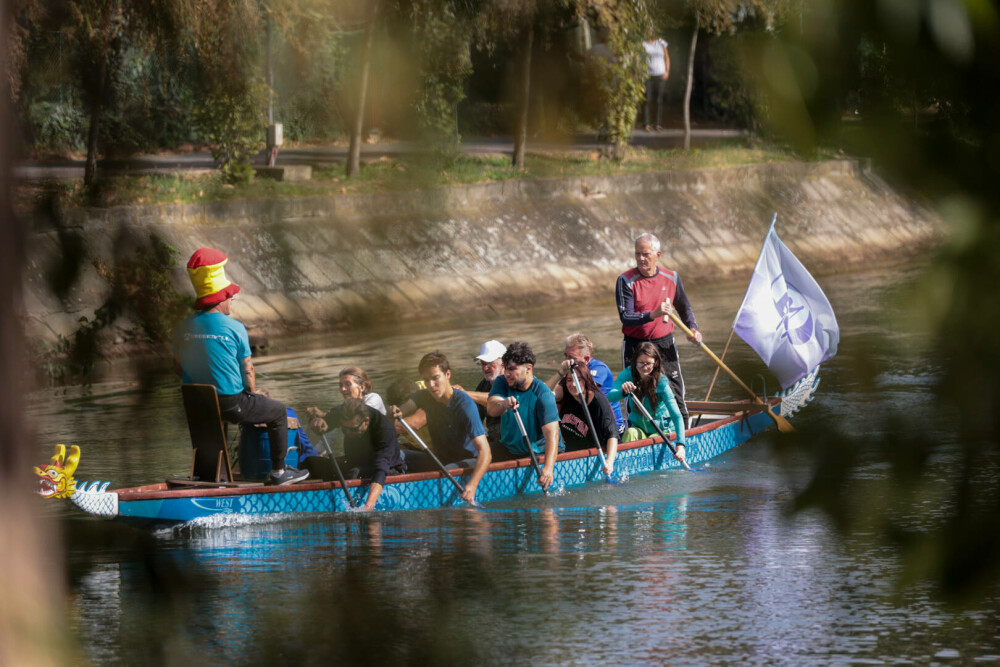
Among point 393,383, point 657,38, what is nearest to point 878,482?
point 657,38

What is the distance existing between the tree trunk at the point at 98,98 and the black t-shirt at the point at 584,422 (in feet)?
31.8

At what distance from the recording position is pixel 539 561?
8695 millimetres

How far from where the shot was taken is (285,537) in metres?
9.98

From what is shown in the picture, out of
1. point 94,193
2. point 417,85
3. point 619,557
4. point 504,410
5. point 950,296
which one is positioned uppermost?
point 417,85

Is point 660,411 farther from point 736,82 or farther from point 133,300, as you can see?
point 736,82

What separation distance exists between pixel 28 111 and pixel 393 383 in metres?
2.18

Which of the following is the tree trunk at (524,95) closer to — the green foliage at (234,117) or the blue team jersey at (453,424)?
the green foliage at (234,117)

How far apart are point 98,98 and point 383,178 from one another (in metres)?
0.31

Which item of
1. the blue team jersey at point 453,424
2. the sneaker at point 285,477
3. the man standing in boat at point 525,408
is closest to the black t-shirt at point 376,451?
the blue team jersey at point 453,424

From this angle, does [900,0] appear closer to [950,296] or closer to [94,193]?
[950,296]

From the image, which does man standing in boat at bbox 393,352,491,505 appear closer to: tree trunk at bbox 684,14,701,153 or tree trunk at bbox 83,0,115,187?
tree trunk at bbox 684,14,701,153

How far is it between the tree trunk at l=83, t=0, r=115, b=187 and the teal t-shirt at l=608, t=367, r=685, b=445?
405 inches

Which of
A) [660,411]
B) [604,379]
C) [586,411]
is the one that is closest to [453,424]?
[586,411]

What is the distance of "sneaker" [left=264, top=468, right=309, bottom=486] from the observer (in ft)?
32.6
